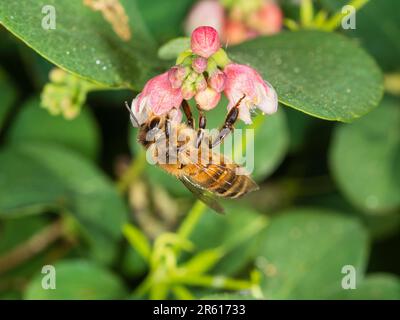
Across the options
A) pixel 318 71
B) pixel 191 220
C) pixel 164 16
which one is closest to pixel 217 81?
pixel 318 71

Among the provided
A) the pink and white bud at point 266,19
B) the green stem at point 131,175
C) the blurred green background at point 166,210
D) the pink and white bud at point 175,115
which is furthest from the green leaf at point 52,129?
the pink and white bud at point 175,115

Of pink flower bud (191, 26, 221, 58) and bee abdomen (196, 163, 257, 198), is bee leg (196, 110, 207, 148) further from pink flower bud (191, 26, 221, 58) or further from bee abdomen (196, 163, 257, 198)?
pink flower bud (191, 26, 221, 58)

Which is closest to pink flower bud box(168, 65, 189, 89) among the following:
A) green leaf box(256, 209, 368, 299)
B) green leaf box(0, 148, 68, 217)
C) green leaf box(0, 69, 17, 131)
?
green leaf box(0, 148, 68, 217)

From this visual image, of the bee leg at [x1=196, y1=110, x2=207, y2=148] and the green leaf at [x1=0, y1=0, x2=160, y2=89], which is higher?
the green leaf at [x1=0, y1=0, x2=160, y2=89]

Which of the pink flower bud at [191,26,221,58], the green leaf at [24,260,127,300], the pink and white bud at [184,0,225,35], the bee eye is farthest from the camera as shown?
the pink and white bud at [184,0,225,35]

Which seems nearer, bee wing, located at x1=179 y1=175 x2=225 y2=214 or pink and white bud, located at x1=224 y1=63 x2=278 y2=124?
pink and white bud, located at x1=224 y1=63 x2=278 y2=124

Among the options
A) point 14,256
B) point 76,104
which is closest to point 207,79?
point 76,104

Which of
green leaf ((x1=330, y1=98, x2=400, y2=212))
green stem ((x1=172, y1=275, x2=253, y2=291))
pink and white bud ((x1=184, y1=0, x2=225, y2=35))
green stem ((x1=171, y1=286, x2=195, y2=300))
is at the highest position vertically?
pink and white bud ((x1=184, y1=0, x2=225, y2=35))
